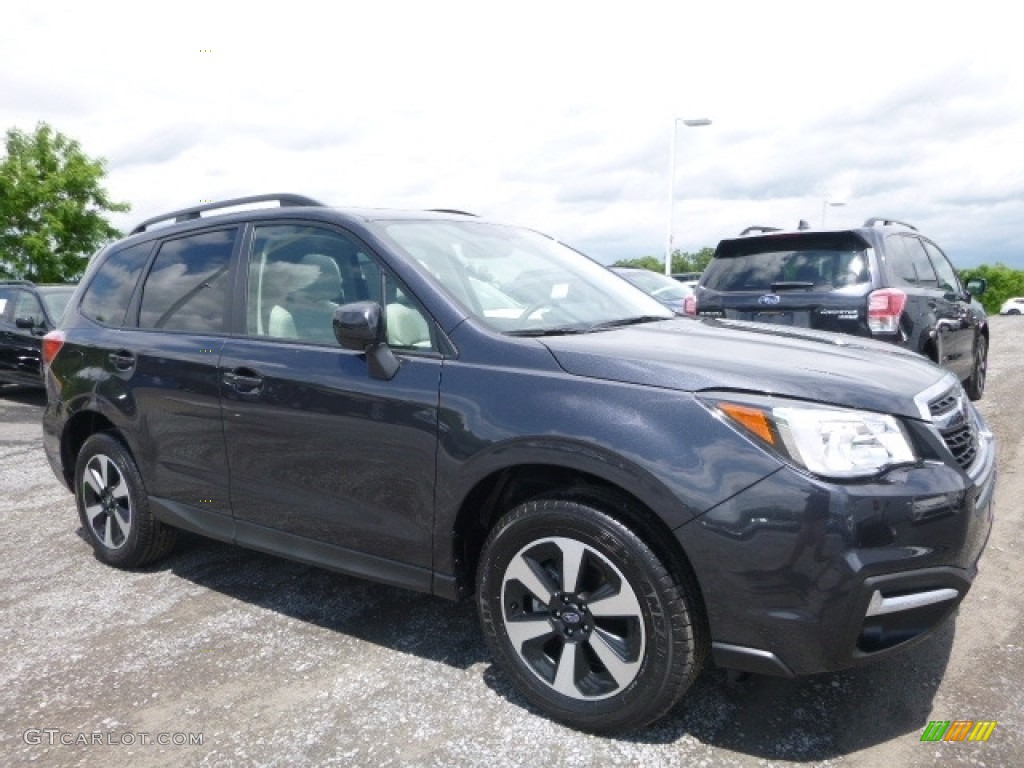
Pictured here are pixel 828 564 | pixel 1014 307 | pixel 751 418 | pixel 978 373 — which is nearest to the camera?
pixel 828 564

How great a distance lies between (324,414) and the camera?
3143mm

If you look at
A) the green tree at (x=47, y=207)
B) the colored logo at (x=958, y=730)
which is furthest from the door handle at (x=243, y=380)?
the green tree at (x=47, y=207)

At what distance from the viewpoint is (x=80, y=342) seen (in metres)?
4.34

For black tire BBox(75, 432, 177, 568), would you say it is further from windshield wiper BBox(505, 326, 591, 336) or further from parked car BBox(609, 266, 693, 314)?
parked car BBox(609, 266, 693, 314)

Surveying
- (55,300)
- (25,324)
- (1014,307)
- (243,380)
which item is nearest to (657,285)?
(55,300)

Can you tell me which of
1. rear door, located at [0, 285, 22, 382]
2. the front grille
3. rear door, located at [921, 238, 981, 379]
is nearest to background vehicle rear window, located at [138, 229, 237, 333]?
the front grille

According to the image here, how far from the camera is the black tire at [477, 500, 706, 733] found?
2482 millimetres

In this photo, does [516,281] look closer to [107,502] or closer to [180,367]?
[180,367]

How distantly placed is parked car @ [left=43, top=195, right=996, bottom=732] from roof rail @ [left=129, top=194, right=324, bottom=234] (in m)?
0.03

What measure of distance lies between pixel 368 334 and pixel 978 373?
7627 mm

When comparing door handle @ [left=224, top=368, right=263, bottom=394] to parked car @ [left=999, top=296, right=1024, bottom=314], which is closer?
door handle @ [left=224, top=368, right=263, bottom=394]

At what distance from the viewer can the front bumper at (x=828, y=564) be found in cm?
228

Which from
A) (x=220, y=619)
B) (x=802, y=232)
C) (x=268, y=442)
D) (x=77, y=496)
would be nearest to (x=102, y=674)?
(x=220, y=619)

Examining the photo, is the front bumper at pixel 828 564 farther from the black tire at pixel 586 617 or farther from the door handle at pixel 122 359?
the door handle at pixel 122 359
